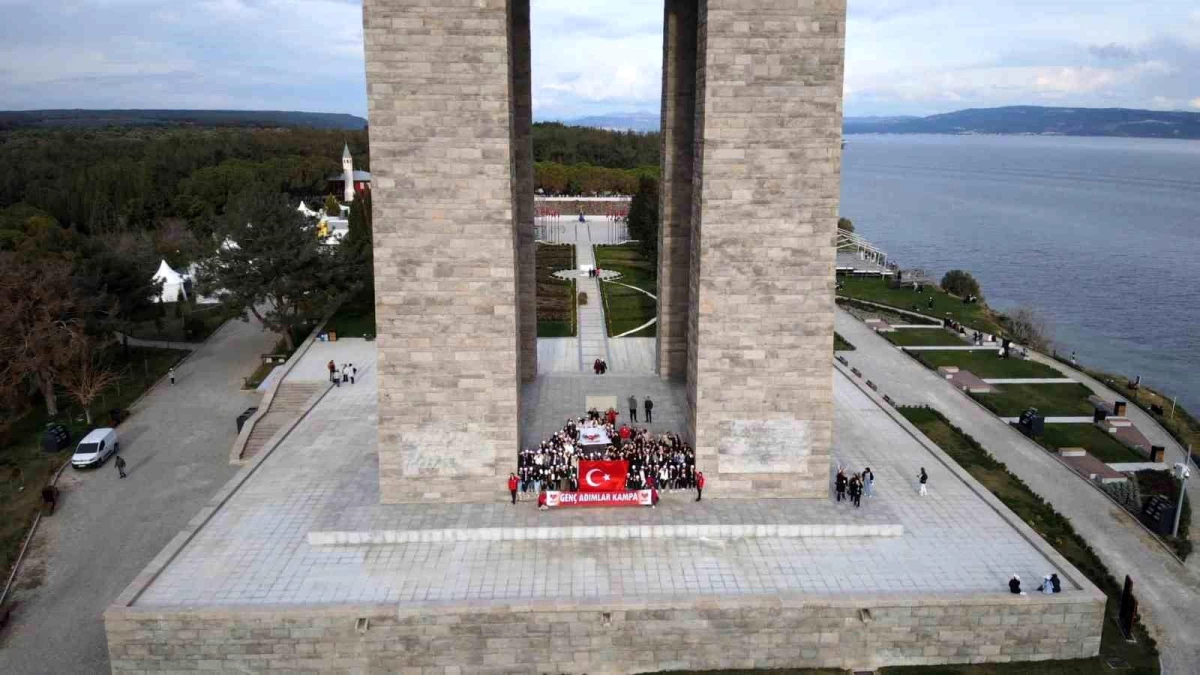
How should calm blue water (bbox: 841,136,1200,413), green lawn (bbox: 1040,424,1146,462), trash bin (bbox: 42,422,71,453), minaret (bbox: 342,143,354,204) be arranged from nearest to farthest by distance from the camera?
green lawn (bbox: 1040,424,1146,462) < trash bin (bbox: 42,422,71,453) < calm blue water (bbox: 841,136,1200,413) < minaret (bbox: 342,143,354,204)

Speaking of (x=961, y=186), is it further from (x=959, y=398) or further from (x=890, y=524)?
(x=890, y=524)

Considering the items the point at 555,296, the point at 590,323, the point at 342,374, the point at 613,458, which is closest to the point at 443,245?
the point at 613,458

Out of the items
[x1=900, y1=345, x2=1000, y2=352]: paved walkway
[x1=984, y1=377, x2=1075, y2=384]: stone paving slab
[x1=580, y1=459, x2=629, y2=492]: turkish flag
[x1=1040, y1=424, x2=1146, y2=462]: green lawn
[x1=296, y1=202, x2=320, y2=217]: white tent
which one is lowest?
[x1=1040, y1=424, x2=1146, y2=462]: green lawn

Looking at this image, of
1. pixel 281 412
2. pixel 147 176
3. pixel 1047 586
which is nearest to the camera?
pixel 1047 586

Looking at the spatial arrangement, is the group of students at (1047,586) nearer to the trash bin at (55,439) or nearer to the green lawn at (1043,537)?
the green lawn at (1043,537)

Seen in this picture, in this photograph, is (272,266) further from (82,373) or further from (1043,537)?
(1043,537)

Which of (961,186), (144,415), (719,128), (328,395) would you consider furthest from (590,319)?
(961,186)

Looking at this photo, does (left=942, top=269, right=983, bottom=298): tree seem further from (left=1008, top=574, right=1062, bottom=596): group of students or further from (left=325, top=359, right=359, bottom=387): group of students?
(left=1008, top=574, right=1062, bottom=596): group of students

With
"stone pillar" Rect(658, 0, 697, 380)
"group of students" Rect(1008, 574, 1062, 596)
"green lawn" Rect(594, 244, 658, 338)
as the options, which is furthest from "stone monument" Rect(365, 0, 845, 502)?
"green lawn" Rect(594, 244, 658, 338)
